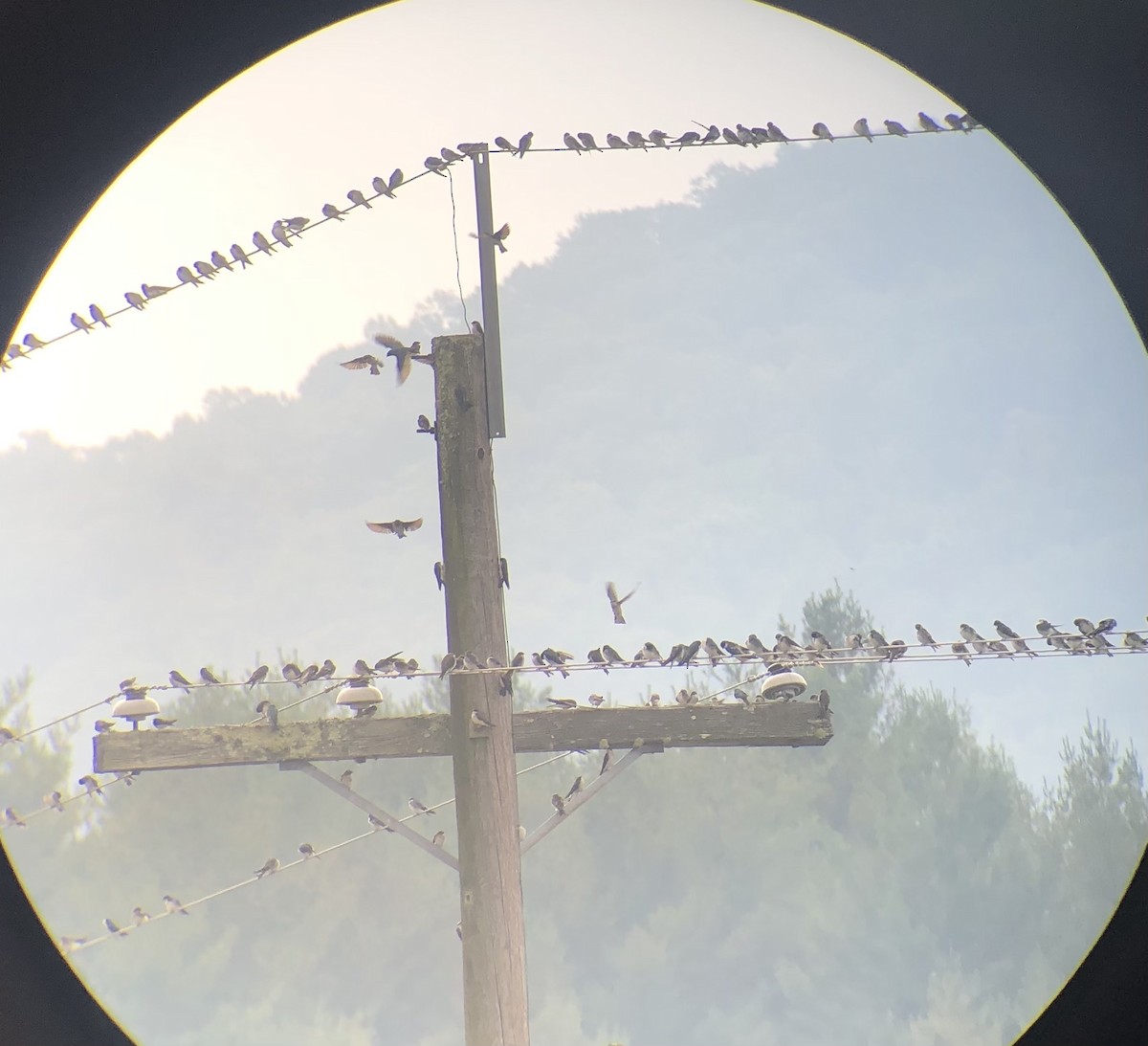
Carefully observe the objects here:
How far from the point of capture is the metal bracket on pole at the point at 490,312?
13.5ft

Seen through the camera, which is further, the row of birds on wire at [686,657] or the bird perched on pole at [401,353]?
the bird perched on pole at [401,353]

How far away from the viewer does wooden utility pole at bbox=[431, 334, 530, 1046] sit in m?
3.56

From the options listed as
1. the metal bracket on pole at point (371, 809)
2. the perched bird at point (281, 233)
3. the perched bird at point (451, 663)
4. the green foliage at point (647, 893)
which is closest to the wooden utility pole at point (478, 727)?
the perched bird at point (451, 663)

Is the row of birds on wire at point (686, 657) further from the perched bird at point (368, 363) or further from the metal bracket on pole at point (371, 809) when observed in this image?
the perched bird at point (368, 363)

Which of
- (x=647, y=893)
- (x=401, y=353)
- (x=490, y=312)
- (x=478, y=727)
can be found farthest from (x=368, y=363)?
(x=647, y=893)

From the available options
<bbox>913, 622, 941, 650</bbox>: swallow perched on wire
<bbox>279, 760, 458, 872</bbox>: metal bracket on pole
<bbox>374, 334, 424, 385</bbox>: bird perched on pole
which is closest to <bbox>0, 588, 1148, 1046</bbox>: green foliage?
<bbox>913, 622, 941, 650</bbox>: swallow perched on wire

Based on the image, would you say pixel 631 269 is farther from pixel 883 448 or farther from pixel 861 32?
pixel 861 32

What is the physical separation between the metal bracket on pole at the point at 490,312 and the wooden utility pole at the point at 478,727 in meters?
0.13

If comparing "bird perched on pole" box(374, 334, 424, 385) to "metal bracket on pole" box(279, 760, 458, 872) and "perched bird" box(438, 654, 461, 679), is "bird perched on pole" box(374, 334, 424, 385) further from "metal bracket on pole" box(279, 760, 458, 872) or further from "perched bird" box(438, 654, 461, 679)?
"metal bracket on pole" box(279, 760, 458, 872)

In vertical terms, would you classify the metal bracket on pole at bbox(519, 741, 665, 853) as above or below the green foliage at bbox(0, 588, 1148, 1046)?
above

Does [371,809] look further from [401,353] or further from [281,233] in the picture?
[281,233]

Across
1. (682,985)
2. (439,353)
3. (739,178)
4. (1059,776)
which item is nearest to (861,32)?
(439,353)

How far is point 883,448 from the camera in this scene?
35938 mm

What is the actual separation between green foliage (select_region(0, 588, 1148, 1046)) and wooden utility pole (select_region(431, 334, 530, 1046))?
18.9 metres
